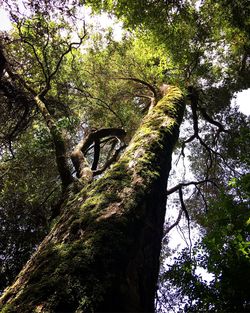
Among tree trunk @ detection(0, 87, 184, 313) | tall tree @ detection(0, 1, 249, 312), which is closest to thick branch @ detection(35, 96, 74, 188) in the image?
tall tree @ detection(0, 1, 249, 312)

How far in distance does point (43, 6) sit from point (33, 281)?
287 inches

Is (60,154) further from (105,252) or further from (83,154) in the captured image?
(105,252)

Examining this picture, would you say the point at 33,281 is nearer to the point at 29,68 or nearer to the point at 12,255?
the point at 12,255

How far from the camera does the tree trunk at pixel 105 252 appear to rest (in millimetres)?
2227

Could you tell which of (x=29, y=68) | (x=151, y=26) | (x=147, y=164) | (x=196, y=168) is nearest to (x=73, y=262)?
(x=147, y=164)

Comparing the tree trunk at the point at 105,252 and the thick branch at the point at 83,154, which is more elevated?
the thick branch at the point at 83,154

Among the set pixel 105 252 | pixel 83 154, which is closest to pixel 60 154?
pixel 83 154

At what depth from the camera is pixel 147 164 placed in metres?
4.09

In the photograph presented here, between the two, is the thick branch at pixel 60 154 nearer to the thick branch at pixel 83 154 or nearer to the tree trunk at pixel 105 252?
the thick branch at pixel 83 154

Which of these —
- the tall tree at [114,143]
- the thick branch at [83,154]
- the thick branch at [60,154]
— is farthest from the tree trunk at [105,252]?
the thick branch at [83,154]

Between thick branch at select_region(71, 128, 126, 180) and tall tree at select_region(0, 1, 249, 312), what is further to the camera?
thick branch at select_region(71, 128, 126, 180)

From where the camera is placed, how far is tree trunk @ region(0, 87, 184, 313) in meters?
2.23

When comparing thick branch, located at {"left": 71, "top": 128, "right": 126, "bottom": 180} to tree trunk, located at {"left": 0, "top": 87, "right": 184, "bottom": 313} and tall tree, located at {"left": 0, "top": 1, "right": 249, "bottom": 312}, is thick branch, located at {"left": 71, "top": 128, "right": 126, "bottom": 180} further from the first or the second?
tree trunk, located at {"left": 0, "top": 87, "right": 184, "bottom": 313}

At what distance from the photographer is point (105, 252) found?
8.43ft
